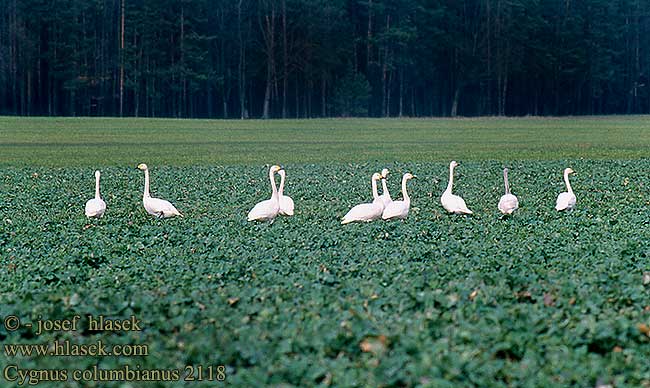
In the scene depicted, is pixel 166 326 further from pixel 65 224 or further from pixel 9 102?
pixel 9 102

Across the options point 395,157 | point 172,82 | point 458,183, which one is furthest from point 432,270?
point 172,82

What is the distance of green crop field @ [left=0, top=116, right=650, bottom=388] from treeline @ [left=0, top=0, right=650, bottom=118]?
62.0 metres

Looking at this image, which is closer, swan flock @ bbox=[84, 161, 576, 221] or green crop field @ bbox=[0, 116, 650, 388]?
green crop field @ bbox=[0, 116, 650, 388]

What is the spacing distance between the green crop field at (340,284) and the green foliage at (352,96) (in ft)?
204

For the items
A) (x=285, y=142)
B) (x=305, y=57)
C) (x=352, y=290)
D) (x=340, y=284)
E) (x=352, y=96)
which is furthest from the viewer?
(x=305, y=57)

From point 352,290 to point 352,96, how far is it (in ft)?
257

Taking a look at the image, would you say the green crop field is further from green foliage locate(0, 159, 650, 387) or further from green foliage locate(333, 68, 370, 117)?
green foliage locate(333, 68, 370, 117)

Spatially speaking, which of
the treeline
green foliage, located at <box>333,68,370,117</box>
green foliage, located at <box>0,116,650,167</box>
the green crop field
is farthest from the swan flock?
green foliage, located at <box>333,68,370,117</box>

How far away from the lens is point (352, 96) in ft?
289

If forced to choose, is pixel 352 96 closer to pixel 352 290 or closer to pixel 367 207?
pixel 367 207

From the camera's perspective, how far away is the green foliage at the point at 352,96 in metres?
88.1

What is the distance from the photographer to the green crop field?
25.6 ft

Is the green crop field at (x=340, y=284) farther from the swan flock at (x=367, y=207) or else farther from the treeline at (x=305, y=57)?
the treeline at (x=305, y=57)

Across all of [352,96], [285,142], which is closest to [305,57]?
[352,96]
